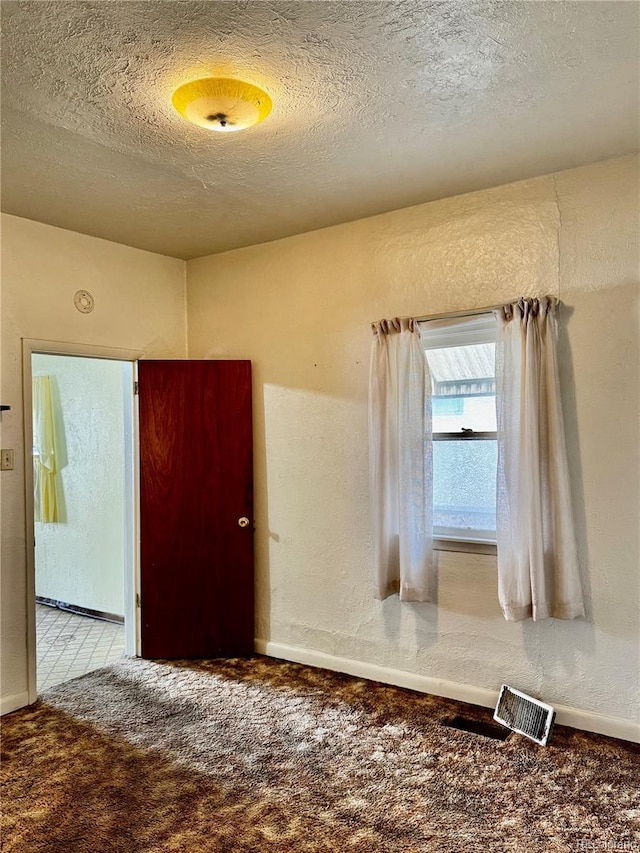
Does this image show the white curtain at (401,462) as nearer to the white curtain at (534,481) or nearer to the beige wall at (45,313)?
the white curtain at (534,481)

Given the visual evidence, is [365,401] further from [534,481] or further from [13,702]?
[13,702]

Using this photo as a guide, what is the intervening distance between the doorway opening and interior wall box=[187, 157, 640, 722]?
1.22m

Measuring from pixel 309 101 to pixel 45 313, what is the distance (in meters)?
2.07

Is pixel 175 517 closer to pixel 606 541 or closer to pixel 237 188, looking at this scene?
pixel 237 188

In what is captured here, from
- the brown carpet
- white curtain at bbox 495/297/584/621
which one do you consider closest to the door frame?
the brown carpet

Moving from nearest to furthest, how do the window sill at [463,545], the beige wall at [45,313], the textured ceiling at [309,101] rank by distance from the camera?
the textured ceiling at [309,101]
the window sill at [463,545]
the beige wall at [45,313]

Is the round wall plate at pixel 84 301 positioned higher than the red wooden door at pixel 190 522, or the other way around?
the round wall plate at pixel 84 301

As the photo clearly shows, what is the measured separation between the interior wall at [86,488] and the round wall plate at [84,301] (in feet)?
3.44

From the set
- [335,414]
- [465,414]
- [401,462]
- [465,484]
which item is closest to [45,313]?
[335,414]

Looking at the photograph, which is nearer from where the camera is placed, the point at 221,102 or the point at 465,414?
the point at 221,102

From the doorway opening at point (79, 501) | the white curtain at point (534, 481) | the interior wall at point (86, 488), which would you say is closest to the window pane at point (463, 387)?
the white curtain at point (534, 481)

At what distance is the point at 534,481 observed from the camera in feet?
9.04

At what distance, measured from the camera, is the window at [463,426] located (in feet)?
10.2

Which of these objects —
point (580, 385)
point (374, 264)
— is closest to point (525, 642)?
point (580, 385)
